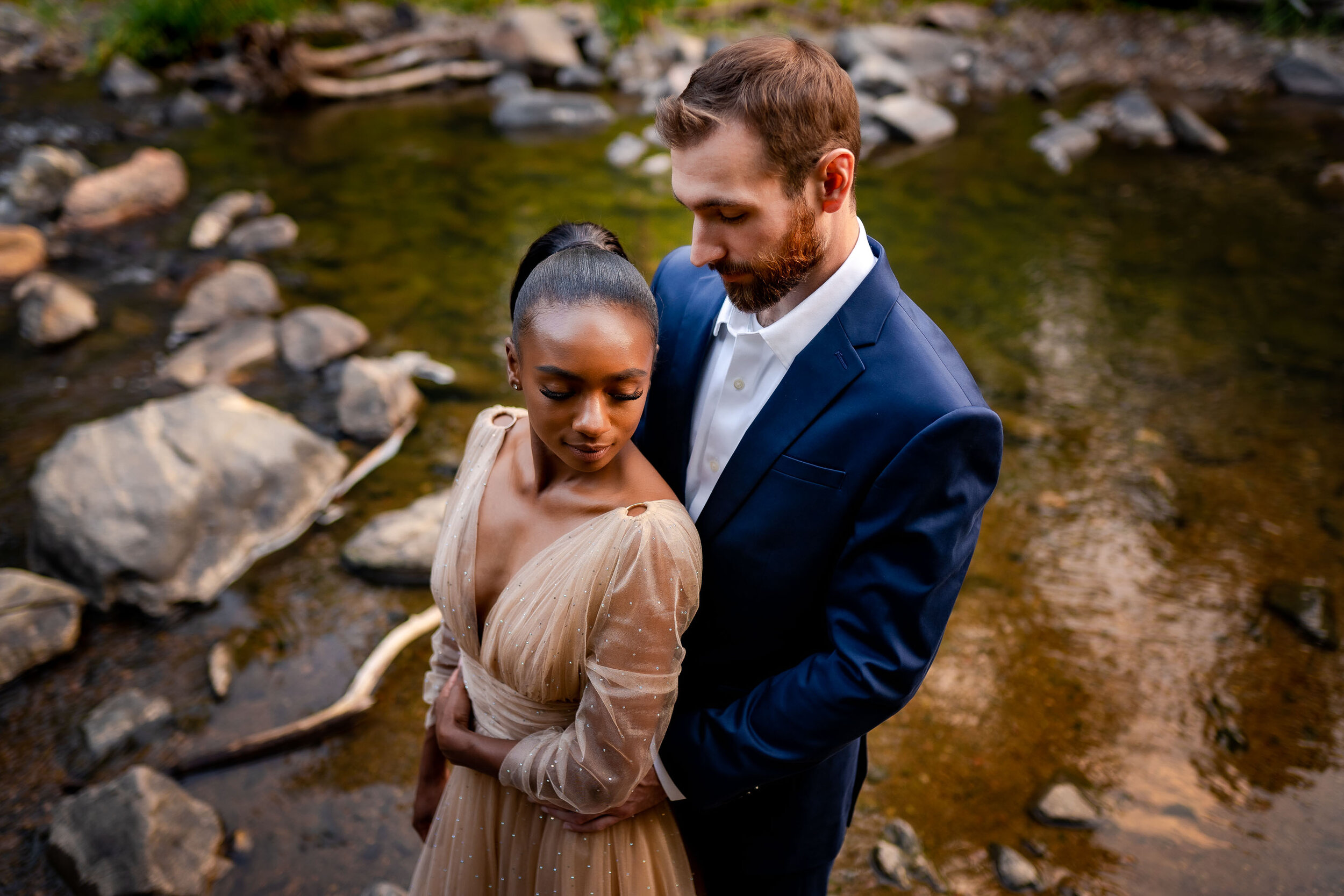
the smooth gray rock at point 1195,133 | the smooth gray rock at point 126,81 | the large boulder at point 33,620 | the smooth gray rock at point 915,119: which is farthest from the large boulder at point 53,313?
the smooth gray rock at point 1195,133

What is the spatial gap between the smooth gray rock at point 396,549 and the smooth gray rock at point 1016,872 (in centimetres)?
256

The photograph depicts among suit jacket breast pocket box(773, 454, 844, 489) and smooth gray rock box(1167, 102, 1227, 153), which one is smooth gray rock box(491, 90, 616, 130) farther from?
suit jacket breast pocket box(773, 454, 844, 489)

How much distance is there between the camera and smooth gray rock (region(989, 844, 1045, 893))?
2975 mm

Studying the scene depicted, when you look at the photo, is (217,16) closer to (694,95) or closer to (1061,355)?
(1061,355)

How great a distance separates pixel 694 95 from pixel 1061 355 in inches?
213

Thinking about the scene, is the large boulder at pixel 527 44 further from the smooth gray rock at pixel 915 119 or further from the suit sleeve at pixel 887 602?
the suit sleeve at pixel 887 602

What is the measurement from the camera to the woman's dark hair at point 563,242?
1806 mm

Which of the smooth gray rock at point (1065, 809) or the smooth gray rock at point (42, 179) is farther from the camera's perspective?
A: the smooth gray rock at point (42, 179)

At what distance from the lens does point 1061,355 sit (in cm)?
639

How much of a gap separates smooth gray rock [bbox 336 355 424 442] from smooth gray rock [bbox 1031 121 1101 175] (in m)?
7.95

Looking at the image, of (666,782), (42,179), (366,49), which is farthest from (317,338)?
(366,49)

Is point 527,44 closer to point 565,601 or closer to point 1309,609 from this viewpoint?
point 1309,609

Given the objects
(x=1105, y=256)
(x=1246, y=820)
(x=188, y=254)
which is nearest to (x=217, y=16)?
(x=188, y=254)

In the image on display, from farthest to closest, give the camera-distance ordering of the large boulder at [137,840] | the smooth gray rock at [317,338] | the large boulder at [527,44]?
the large boulder at [527,44]
the smooth gray rock at [317,338]
the large boulder at [137,840]
